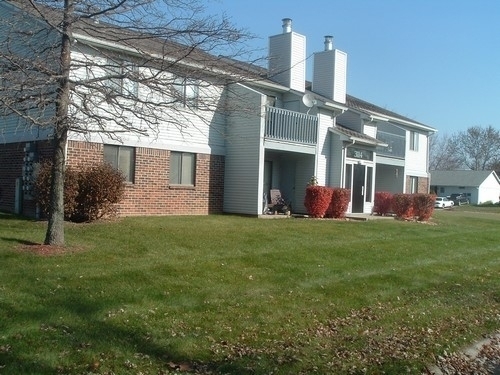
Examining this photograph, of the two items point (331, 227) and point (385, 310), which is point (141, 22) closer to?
A: point (385, 310)

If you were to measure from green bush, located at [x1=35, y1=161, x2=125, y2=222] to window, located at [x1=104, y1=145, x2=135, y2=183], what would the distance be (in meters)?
1.79

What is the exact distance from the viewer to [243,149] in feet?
67.3

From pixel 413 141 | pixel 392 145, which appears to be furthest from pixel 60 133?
pixel 413 141

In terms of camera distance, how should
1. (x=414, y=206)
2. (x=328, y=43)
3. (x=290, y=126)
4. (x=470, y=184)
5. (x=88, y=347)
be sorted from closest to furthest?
(x=88, y=347) → (x=290, y=126) → (x=414, y=206) → (x=328, y=43) → (x=470, y=184)

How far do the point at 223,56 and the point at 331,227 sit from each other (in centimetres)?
A: 780

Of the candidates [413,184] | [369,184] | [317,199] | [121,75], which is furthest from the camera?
[413,184]

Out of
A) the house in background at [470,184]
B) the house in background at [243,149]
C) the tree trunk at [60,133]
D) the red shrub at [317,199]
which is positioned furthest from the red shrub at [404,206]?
the house in background at [470,184]

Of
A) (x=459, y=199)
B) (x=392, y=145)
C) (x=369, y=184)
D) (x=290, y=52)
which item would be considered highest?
(x=290, y=52)

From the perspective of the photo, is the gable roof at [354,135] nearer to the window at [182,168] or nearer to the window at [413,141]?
the window at [182,168]

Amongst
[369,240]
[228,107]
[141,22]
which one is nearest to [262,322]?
[228,107]

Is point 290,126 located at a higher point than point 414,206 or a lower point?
higher

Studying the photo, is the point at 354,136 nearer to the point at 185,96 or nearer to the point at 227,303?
the point at 185,96

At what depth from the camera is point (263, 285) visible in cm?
938

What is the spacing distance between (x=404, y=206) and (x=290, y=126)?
20.8 feet
